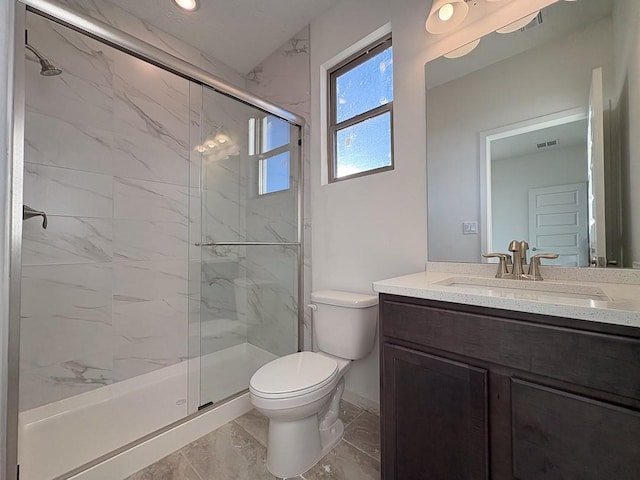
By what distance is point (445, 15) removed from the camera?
1342 millimetres

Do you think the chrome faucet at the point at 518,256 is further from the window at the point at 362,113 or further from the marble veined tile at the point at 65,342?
the marble veined tile at the point at 65,342


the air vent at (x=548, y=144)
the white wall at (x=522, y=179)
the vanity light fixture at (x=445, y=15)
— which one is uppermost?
the vanity light fixture at (x=445, y=15)

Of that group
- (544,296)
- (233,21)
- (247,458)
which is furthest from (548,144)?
(233,21)

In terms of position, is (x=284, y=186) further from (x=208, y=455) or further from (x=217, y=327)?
(x=208, y=455)

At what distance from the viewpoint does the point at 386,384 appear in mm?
1064

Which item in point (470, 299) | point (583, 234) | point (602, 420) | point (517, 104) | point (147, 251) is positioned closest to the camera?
point (602, 420)

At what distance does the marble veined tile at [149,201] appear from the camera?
6.32 ft

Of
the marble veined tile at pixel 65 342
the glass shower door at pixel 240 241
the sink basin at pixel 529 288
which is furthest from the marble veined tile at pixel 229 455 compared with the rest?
the sink basin at pixel 529 288

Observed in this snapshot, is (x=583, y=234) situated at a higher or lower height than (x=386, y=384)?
higher

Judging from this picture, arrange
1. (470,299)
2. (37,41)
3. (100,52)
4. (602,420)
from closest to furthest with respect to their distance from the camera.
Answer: (602,420) < (470,299) < (37,41) < (100,52)

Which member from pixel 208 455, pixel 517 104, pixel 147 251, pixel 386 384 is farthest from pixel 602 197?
pixel 147 251

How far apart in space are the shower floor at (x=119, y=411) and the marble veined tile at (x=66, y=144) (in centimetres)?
141

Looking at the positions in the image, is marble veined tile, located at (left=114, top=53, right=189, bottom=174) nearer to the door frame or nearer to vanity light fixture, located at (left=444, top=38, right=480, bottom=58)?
vanity light fixture, located at (left=444, top=38, right=480, bottom=58)

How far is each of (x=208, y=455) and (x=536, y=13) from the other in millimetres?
2532
